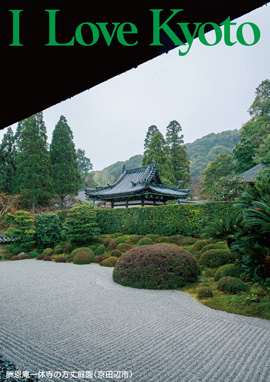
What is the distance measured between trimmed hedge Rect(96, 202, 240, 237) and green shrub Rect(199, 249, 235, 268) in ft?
7.96

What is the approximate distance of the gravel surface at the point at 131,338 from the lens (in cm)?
275

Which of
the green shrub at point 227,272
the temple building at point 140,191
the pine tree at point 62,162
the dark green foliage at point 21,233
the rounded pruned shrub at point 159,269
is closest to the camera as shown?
the green shrub at point 227,272

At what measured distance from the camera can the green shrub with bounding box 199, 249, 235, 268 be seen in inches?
287

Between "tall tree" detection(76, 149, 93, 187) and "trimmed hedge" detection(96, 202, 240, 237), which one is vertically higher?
"tall tree" detection(76, 149, 93, 187)

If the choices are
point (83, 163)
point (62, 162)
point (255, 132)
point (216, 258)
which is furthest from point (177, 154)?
point (83, 163)

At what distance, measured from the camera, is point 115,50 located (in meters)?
1.67

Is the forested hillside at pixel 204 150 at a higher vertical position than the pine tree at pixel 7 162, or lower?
higher

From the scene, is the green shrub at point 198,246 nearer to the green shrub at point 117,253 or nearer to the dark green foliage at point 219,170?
the green shrub at point 117,253

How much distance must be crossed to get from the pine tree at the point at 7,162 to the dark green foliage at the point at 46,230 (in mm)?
9537

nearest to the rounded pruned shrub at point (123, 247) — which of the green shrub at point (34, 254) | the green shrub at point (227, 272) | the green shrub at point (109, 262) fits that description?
the green shrub at point (109, 262)

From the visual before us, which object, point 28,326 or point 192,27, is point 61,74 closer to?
point 192,27

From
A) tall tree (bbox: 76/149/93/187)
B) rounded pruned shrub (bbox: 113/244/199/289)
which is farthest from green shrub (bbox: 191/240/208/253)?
tall tree (bbox: 76/149/93/187)

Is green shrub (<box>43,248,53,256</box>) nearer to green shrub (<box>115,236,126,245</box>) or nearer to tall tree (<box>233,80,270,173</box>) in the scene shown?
green shrub (<box>115,236,126,245</box>)

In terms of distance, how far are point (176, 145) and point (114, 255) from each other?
24.9m
